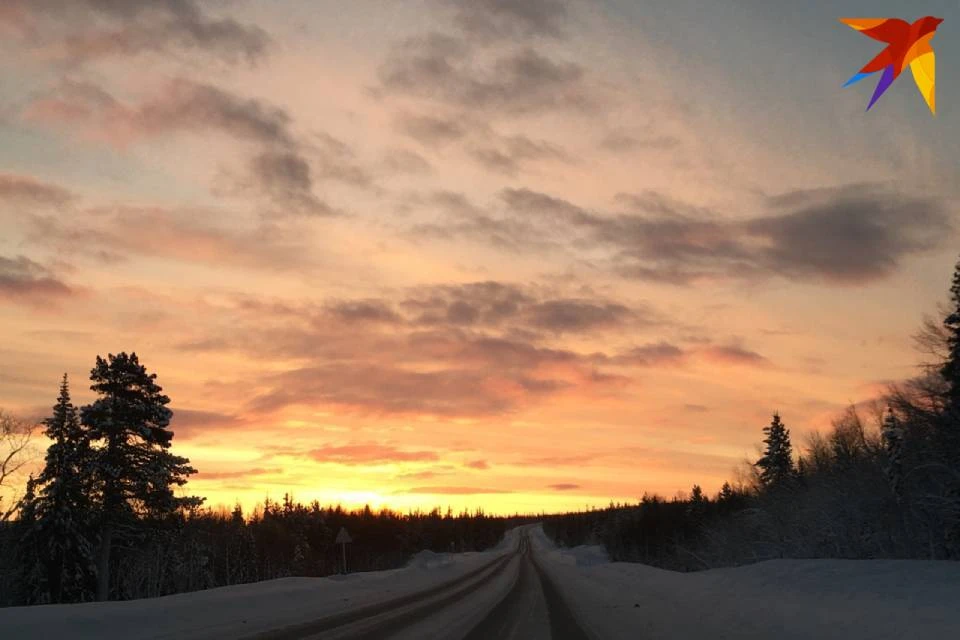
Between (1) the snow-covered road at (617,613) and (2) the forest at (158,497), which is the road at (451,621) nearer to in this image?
(1) the snow-covered road at (617,613)

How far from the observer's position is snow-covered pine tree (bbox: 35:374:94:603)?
47.7m

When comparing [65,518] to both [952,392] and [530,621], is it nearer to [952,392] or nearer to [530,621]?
[530,621]

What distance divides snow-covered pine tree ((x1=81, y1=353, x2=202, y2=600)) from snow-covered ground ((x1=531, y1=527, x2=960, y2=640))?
31.0 metres

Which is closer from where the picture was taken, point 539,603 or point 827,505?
point 539,603

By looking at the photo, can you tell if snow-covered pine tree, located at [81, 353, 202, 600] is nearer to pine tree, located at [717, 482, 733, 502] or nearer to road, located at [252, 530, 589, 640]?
road, located at [252, 530, 589, 640]

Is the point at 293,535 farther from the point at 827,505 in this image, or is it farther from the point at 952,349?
the point at 952,349

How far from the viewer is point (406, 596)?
108 feet

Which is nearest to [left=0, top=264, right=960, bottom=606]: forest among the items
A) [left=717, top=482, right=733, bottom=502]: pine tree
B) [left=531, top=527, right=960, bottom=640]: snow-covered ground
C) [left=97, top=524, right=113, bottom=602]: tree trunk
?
[left=97, top=524, right=113, bottom=602]: tree trunk

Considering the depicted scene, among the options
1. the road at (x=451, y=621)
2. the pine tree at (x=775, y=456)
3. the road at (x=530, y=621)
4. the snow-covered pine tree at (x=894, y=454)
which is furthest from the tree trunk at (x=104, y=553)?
the pine tree at (x=775, y=456)

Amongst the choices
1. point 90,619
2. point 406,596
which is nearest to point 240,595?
Result: point 406,596

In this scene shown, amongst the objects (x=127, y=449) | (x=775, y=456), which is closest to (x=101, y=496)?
(x=127, y=449)

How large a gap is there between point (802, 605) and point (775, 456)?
8335cm

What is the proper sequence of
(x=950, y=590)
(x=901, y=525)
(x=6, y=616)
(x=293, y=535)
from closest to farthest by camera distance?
(x=950, y=590), (x=6, y=616), (x=901, y=525), (x=293, y=535)

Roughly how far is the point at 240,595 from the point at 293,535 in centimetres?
11790
